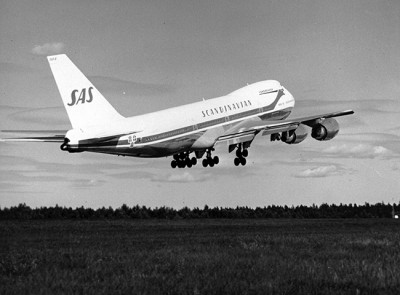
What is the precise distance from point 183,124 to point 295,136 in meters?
9.68

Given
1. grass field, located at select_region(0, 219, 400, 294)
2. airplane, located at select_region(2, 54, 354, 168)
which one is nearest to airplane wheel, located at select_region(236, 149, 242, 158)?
airplane, located at select_region(2, 54, 354, 168)

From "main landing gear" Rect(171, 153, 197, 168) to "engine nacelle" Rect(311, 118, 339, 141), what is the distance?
913 centimetres

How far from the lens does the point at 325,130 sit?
176 ft

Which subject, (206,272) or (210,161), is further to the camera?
(210,161)

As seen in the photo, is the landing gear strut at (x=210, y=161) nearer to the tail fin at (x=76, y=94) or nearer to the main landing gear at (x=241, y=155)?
the main landing gear at (x=241, y=155)

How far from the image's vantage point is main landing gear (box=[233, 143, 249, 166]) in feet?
173

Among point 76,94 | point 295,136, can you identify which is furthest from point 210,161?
point 76,94

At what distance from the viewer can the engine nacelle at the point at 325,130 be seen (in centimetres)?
5362

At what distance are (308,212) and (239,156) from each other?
7296 centimetres

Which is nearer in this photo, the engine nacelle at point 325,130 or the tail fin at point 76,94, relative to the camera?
the tail fin at point 76,94

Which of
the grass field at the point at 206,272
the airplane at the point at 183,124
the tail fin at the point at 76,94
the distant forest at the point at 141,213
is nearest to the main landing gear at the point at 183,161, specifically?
the airplane at the point at 183,124

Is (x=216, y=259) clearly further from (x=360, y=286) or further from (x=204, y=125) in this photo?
(x=204, y=125)

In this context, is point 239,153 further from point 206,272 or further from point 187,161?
point 206,272

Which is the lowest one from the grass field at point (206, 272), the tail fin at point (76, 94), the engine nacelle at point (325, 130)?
the grass field at point (206, 272)
